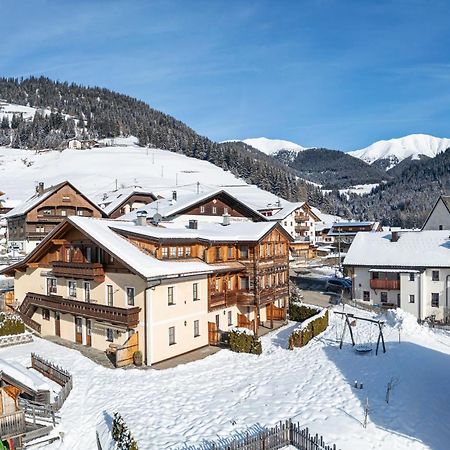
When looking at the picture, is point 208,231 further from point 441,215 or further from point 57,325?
point 441,215

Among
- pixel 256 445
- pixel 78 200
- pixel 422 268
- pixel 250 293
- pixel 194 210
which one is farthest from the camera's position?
pixel 78 200

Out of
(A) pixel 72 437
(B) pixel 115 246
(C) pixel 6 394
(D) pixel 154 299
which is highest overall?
(B) pixel 115 246

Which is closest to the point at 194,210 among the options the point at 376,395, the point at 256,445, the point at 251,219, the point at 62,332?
the point at 251,219

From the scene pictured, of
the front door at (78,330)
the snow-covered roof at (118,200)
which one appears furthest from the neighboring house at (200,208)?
the snow-covered roof at (118,200)

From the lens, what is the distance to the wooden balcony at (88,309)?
26.1 metres

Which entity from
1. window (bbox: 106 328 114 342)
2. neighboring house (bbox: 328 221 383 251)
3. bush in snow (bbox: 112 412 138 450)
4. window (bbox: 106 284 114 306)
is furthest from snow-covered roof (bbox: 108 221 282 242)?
neighboring house (bbox: 328 221 383 251)

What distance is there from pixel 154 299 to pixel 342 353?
466 inches

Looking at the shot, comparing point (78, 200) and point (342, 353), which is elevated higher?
point (78, 200)

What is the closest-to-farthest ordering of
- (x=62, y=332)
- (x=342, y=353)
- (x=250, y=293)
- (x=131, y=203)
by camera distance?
(x=342, y=353), (x=62, y=332), (x=250, y=293), (x=131, y=203)

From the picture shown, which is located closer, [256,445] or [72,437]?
[256,445]

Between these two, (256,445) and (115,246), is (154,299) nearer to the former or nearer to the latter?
(115,246)

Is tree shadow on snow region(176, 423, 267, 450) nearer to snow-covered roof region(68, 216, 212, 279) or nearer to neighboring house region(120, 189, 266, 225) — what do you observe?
snow-covered roof region(68, 216, 212, 279)

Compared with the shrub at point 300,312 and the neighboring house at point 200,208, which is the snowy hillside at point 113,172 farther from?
the shrub at point 300,312

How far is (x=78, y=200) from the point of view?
72.4 m
